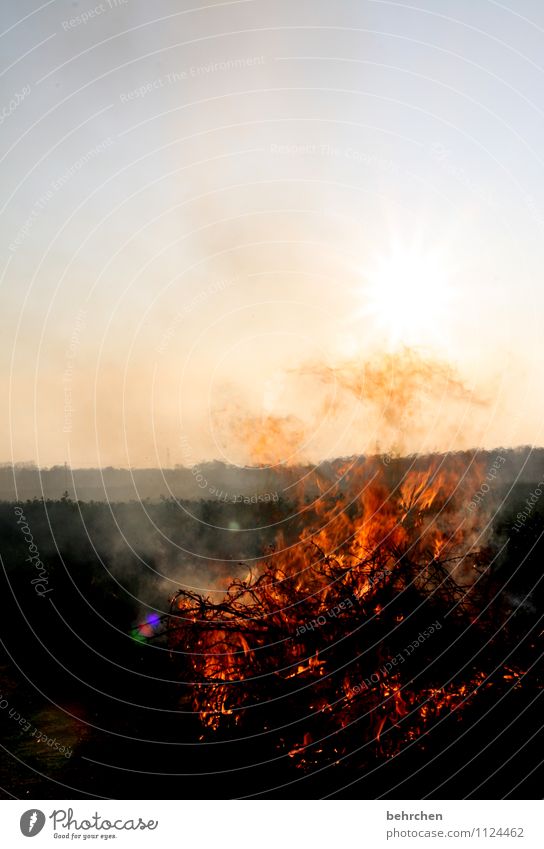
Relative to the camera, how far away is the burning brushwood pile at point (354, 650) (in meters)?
7.38

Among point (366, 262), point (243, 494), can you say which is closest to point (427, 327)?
point (366, 262)

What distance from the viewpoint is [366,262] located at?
34.8ft

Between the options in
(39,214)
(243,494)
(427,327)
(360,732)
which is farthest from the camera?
(243,494)

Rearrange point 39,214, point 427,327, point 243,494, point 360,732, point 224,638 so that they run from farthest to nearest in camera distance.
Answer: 1. point 243,494
2. point 427,327
3. point 39,214
4. point 224,638
5. point 360,732

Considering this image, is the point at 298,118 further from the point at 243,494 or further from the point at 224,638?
the point at 224,638

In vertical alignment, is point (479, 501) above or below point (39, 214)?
below

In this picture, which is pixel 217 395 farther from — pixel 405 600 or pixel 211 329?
pixel 405 600

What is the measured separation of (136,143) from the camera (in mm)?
9500

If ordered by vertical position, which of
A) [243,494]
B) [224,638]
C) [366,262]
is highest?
[366,262]

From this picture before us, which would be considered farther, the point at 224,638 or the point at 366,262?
the point at 366,262

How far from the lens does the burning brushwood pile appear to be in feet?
24.2

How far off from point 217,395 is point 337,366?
7.03 ft

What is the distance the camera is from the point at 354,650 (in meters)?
7.39

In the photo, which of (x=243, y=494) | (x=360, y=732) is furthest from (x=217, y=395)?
(x=360, y=732)
